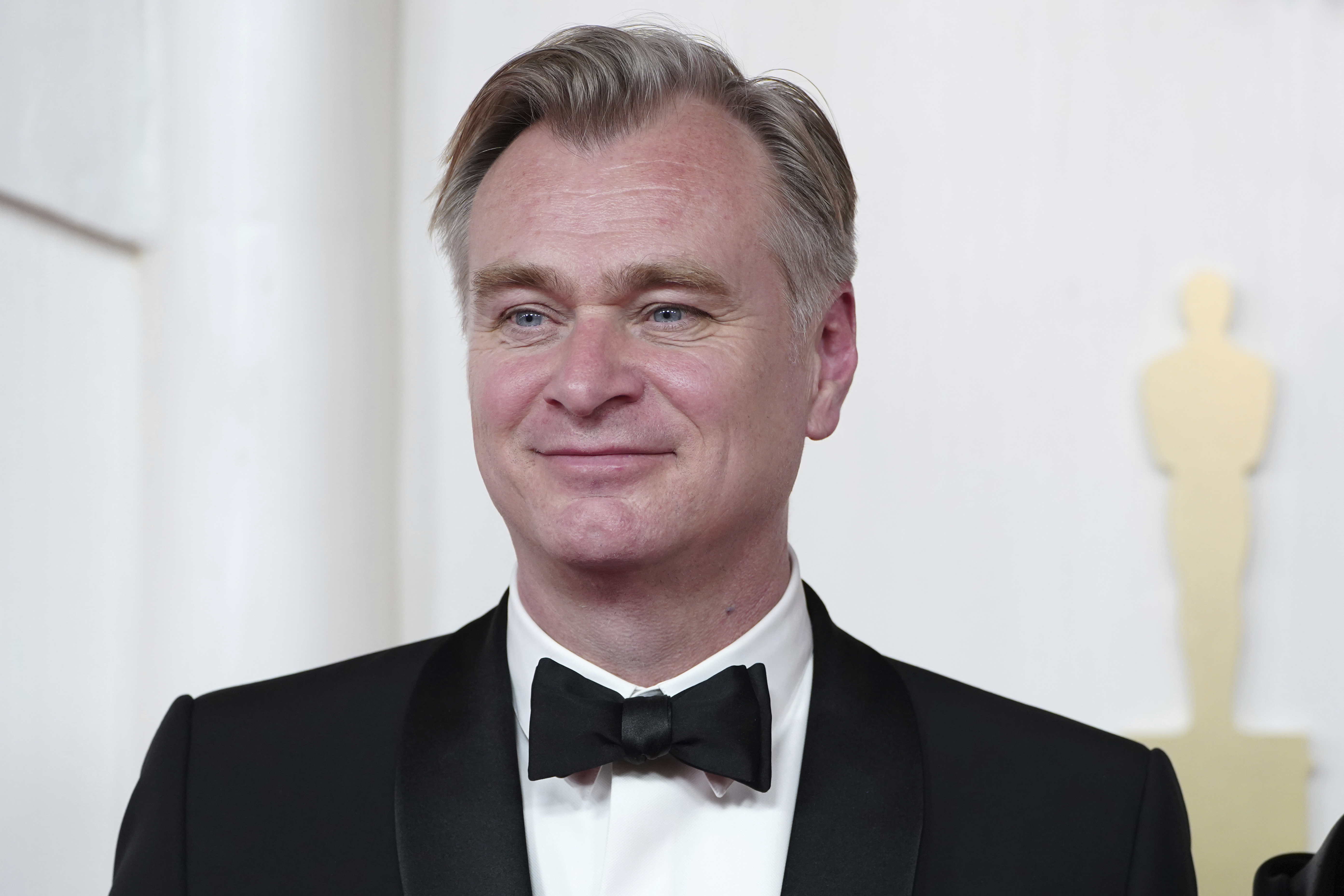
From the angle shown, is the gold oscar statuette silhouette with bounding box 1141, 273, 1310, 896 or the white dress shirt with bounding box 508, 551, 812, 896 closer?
the white dress shirt with bounding box 508, 551, 812, 896

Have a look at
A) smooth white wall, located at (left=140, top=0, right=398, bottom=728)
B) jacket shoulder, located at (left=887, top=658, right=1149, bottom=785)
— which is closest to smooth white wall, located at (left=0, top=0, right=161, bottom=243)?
smooth white wall, located at (left=140, top=0, right=398, bottom=728)

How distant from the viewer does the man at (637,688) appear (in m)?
1.61

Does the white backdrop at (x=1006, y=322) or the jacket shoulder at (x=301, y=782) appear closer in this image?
the jacket shoulder at (x=301, y=782)

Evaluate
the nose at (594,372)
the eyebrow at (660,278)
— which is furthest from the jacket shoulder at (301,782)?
the eyebrow at (660,278)

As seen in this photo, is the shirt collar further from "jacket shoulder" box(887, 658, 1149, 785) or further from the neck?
"jacket shoulder" box(887, 658, 1149, 785)

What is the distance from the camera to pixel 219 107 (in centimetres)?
283

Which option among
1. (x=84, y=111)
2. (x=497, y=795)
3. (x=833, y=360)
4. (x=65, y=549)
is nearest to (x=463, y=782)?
(x=497, y=795)

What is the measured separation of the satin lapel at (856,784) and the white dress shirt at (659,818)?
0.14 feet

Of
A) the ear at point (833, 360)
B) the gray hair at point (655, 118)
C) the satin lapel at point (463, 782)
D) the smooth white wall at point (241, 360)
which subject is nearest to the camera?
the satin lapel at point (463, 782)

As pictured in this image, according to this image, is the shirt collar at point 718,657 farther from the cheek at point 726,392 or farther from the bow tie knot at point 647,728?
the cheek at point 726,392

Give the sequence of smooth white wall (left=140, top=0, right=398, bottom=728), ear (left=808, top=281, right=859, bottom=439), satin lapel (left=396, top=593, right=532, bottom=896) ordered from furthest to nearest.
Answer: smooth white wall (left=140, top=0, right=398, bottom=728)
ear (left=808, top=281, right=859, bottom=439)
satin lapel (left=396, top=593, right=532, bottom=896)

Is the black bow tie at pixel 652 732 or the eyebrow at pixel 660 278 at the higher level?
the eyebrow at pixel 660 278

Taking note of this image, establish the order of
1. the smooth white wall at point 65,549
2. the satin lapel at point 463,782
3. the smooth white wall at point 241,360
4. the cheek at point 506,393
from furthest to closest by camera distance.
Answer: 1. the smooth white wall at point 241,360
2. the smooth white wall at point 65,549
3. the cheek at point 506,393
4. the satin lapel at point 463,782

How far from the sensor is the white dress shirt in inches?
63.8
